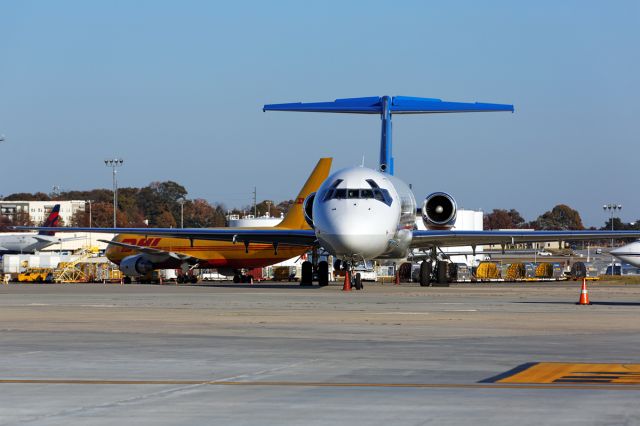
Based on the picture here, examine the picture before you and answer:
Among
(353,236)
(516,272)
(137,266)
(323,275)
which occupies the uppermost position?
(353,236)

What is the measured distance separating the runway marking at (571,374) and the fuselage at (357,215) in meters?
22.7

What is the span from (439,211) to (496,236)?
8.45 feet

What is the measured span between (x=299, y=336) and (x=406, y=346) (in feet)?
7.52

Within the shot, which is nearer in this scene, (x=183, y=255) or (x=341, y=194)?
(x=341, y=194)

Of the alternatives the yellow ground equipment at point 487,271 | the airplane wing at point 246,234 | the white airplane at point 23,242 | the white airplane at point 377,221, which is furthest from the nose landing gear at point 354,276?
the white airplane at point 23,242

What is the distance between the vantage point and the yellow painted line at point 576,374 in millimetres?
10945

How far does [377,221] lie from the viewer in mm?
35781

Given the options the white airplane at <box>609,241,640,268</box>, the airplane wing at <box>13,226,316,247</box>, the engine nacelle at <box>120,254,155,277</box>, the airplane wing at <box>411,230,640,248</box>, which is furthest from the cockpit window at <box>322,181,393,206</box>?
the engine nacelle at <box>120,254,155,277</box>

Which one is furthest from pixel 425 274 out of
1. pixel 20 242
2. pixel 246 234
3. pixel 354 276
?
pixel 20 242

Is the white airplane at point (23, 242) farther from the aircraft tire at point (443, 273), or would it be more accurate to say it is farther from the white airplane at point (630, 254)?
the aircraft tire at point (443, 273)

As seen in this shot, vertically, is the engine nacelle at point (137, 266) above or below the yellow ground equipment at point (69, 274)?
above

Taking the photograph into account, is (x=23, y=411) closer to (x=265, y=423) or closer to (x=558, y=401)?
(x=265, y=423)

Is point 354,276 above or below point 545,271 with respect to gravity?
above

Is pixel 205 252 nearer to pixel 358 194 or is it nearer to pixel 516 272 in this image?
pixel 516 272
